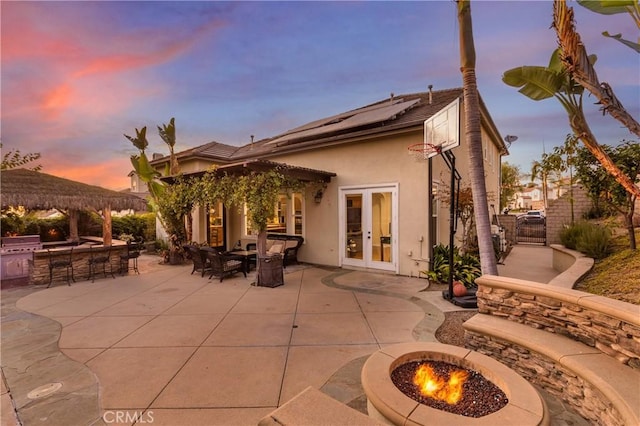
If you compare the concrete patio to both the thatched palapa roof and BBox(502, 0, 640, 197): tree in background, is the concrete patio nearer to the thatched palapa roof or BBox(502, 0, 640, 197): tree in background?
the thatched palapa roof

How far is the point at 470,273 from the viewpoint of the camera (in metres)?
7.41

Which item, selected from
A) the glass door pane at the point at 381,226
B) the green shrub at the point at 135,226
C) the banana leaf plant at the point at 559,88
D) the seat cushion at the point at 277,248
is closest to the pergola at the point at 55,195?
the seat cushion at the point at 277,248

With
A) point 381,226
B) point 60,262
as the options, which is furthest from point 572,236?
point 60,262

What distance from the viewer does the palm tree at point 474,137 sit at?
17.1 ft

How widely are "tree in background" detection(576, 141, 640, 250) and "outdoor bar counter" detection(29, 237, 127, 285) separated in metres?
13.8

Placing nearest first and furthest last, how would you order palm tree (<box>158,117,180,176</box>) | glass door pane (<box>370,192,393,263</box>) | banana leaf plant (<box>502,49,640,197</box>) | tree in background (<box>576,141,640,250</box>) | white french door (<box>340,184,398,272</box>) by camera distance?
banana leaf plant (<box>502,49,640,197</box>) < tree in background (<box>576,141,640,250</box>) < white french door (<box>340,184,398,272</box>) < glass door pane (<box>370,192,393,263</box>) < palm tree (<box>158,117,180,176</box>)

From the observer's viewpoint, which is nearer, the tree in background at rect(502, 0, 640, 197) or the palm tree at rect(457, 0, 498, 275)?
the tree in background at rect(502, 0, 640, 197)

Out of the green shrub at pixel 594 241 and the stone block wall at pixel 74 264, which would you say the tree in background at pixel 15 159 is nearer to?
the stone block wall at pixel 74 264

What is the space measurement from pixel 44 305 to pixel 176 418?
618 cm

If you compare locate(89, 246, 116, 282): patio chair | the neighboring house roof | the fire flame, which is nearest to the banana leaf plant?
the neighboring house roof

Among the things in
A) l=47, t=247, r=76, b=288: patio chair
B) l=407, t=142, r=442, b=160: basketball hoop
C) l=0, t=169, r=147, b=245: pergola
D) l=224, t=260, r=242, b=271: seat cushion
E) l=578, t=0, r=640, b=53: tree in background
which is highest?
l=578, t=0, r=640, b=53: tree in background

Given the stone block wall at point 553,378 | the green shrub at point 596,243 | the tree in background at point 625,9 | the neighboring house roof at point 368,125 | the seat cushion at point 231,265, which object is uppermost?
the neighboring house roof at point 368,125

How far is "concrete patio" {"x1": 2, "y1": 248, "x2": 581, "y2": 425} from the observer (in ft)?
9.93

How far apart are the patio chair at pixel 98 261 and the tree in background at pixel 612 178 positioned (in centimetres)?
1372
